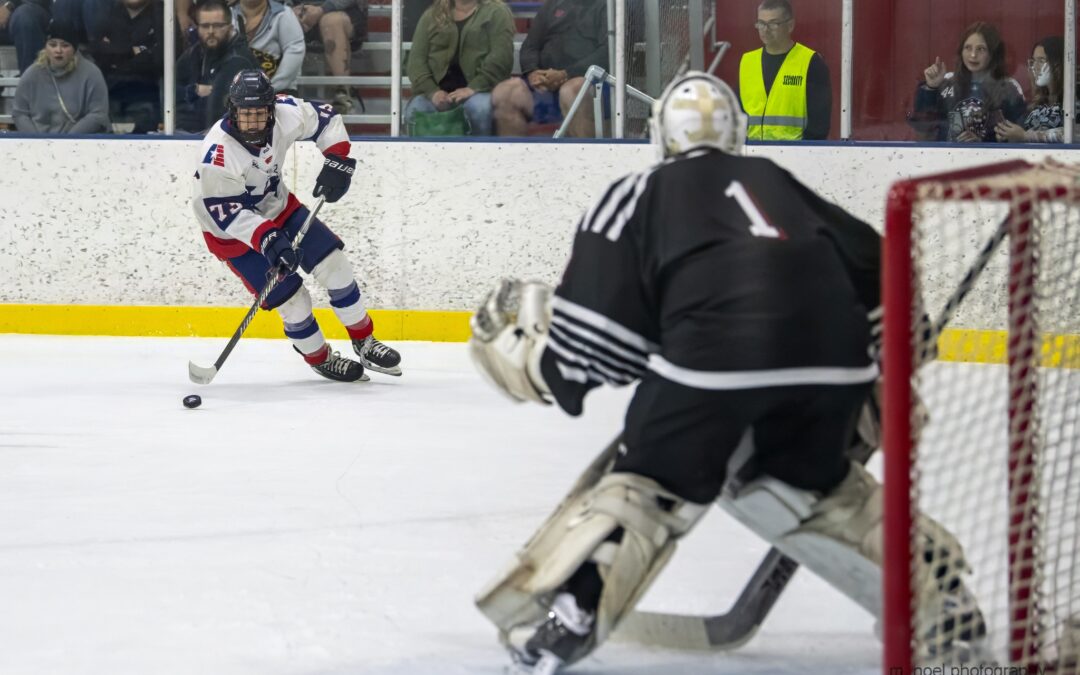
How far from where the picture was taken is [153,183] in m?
5.66

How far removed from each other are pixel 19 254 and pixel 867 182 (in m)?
3.18

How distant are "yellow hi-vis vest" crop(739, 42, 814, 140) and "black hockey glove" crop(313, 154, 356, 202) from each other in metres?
1.51

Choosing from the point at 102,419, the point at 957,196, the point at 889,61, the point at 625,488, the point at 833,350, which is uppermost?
the point at 889,61

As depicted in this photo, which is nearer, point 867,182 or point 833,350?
point 833,350

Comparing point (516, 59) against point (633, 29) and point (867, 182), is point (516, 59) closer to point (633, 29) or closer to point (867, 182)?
point (633, 29)

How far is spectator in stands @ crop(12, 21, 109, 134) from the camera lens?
228 inches

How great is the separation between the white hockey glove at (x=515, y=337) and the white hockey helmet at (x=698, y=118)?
0.26 m

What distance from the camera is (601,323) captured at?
1807mm

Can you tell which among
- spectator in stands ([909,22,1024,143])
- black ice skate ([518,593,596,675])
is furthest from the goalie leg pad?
spectator in stands ([909,22,1024,143])

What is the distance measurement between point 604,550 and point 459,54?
4.10 metres

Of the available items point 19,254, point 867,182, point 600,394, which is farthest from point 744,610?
point 19,254

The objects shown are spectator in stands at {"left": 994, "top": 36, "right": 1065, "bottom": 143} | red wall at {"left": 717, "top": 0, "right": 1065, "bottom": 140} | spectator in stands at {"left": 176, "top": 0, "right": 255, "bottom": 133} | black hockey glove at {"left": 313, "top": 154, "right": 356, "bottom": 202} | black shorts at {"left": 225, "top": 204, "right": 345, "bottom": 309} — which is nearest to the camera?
black shorts at {"left": 225, "top": 204, "right": 345, "bottom": 309}

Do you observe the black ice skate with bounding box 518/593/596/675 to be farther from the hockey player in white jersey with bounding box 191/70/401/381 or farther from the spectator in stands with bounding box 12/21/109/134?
the spectator in stands with bounding box 12/21/109/134

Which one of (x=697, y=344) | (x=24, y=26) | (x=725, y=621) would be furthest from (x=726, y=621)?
(x=24, y=26)
